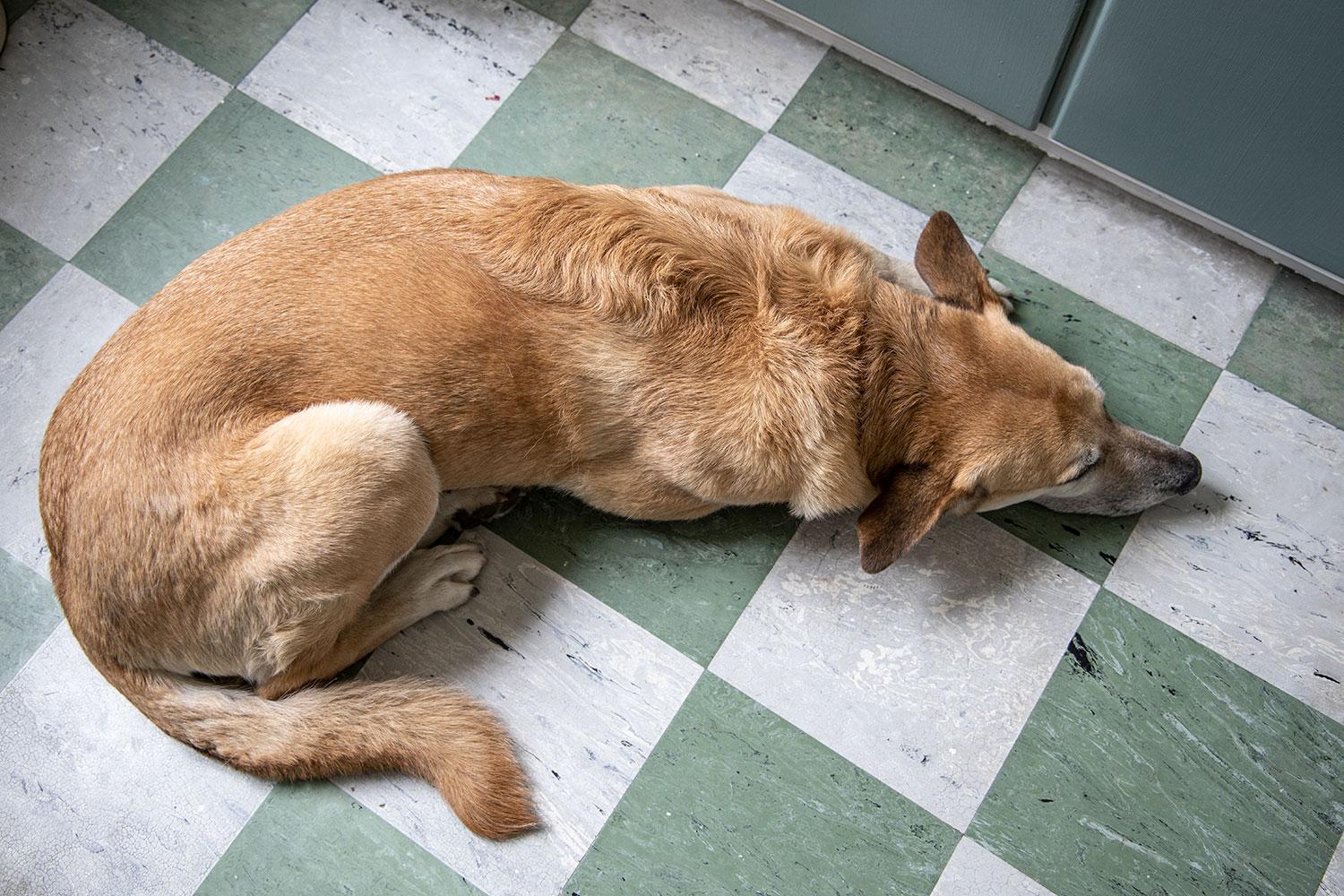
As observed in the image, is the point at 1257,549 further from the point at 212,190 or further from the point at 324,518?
the point at 212,190

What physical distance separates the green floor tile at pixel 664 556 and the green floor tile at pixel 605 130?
97 cm

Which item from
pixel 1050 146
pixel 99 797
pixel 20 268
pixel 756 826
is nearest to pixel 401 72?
pixel 20 268

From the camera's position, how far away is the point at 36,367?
10.2 feet

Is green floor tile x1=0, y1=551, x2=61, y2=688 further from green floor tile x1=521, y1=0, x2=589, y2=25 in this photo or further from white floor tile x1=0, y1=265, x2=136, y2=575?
green floor tile x1=521, y1=0, x2=589, y2=25

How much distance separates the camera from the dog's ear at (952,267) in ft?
8.59

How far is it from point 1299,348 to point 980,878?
162cm

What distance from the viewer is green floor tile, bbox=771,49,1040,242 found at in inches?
127

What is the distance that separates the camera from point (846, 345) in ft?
8.07

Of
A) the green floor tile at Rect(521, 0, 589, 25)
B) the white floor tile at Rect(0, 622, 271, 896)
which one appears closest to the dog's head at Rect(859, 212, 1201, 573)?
the green floor tile at Rect(521, 0, 589, 25)

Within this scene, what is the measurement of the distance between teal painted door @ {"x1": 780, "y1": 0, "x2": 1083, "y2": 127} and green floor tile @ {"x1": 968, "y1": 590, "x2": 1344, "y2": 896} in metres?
1.36

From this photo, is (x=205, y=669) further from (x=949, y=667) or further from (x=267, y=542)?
(x=949, y=667)

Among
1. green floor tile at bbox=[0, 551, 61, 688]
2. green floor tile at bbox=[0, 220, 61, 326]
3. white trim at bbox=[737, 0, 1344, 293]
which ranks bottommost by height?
green floor tile at bbox=[0, 551, 61, 688]

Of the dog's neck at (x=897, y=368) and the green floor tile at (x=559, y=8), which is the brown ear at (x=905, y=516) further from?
the green floor tile at (x=559, y=8)

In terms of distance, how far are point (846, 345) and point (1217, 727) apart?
132cm
